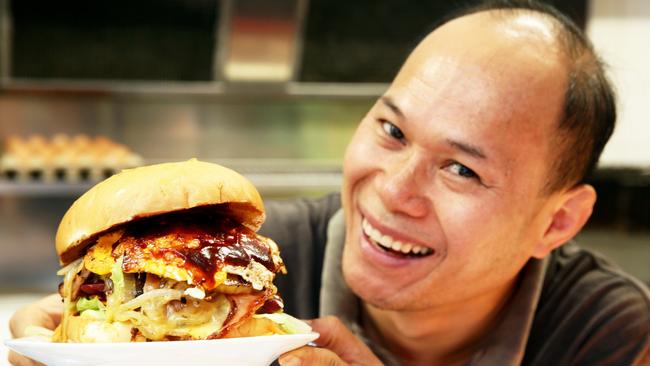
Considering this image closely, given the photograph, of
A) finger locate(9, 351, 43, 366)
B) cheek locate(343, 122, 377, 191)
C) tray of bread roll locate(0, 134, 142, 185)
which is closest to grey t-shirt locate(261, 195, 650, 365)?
cheek locate(343, 122, 377, 191)

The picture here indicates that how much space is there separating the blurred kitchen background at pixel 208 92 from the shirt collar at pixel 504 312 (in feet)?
8.22

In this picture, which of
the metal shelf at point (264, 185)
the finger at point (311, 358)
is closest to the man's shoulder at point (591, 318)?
the finger at point (311, 358)

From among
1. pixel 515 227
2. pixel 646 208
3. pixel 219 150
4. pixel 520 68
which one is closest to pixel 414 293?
pixel 515 227

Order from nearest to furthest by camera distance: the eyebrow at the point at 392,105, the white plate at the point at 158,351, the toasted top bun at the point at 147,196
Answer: the white plate at the point at 158,351 → the toasted top bun at the point at 147,196 → the eyebrow at the point at 392,105

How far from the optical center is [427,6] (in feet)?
17.8

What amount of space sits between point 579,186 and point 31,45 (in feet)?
13.4

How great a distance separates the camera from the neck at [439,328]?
202cm

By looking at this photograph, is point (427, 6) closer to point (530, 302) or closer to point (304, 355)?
point (530, 302)

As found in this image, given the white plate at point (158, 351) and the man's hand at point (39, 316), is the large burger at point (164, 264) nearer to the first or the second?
the white plate at point (158, 351)

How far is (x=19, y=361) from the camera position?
155 centimetres

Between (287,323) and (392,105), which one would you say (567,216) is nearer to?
(392,105)

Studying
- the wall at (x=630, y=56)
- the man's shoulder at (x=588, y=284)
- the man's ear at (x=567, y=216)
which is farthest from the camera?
the wall at (x=630, y=56)

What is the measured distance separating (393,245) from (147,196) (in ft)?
2.22

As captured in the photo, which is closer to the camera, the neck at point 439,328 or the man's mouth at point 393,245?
the man's mouth at point 393,245
